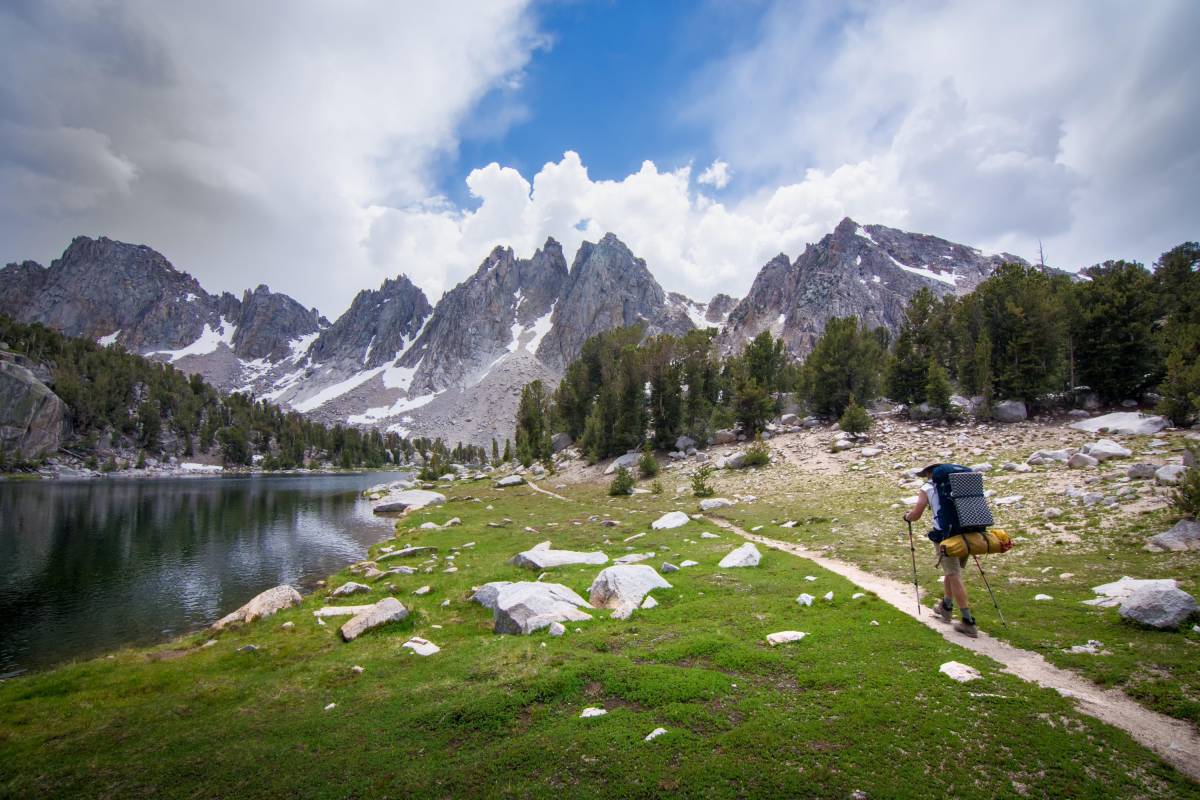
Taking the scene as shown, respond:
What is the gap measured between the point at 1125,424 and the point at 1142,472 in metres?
14.8

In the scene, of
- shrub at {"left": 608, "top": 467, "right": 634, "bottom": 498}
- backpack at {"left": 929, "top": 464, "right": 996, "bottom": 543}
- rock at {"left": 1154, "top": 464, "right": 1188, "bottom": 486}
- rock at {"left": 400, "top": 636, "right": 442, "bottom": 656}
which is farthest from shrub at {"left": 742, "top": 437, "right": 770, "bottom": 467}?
rock at {"left": 400, "top": 636, "right": 442, "bottom": 656}

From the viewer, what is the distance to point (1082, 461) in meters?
23.0

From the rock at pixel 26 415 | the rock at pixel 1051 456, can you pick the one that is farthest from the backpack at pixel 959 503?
the rock at pixel 26 415

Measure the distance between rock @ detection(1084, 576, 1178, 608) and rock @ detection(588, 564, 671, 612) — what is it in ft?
34.0

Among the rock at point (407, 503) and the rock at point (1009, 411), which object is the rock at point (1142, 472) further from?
the rock at point (407, 503)

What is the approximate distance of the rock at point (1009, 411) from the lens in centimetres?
3866

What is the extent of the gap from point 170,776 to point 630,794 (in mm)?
7511

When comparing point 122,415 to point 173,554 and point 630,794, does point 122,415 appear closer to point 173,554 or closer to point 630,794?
point 173,554

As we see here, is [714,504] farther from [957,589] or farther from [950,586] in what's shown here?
[957,589]

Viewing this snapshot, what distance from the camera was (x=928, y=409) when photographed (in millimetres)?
44312

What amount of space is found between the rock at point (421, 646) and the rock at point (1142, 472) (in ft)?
89.1

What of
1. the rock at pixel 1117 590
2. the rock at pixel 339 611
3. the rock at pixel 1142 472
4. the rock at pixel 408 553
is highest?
the rock at pixel 1142 472

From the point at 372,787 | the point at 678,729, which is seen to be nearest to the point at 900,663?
the point at 678,729

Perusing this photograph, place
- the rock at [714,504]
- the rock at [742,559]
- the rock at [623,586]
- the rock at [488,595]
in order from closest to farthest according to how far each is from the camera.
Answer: the rock at [623,586] < the rock at [488,595] < the rock at [742,559] < the rock at [714,504]
